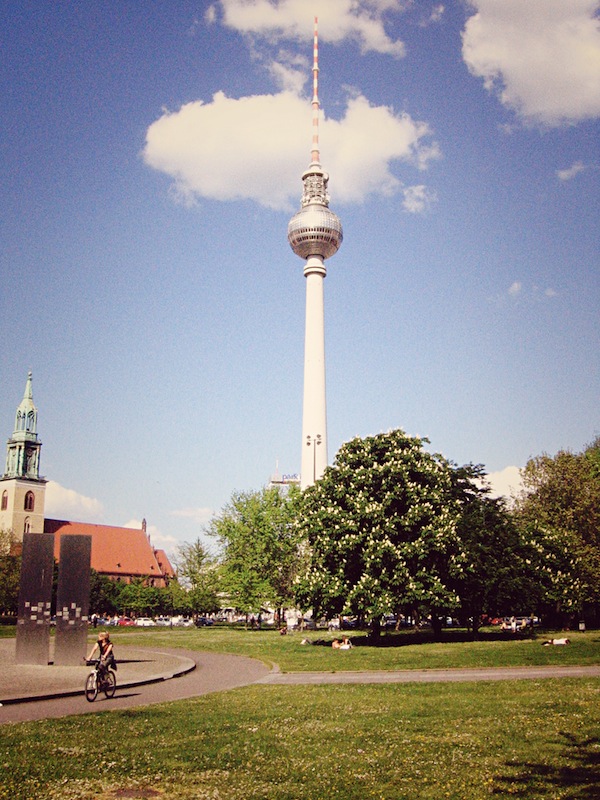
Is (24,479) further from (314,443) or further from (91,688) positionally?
(91,688)

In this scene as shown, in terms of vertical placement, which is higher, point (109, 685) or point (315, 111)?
point (315, 111)

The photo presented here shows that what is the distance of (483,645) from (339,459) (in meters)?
14.4

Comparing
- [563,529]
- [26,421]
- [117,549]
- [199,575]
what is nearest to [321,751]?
[563,529]

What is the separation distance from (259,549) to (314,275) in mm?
50850

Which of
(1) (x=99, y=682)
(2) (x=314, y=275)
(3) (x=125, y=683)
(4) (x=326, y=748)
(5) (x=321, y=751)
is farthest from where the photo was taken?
(2) (x=314, y=275)

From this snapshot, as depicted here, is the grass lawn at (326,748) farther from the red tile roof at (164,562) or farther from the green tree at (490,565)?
the red tile roof at (164,562)

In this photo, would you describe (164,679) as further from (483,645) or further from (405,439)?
(405,439)

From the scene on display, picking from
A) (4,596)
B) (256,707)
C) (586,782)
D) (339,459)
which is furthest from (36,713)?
(4,596)

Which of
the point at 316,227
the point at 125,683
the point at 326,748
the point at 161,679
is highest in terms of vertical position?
the point at 316,227

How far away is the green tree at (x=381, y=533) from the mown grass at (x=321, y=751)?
23655mm

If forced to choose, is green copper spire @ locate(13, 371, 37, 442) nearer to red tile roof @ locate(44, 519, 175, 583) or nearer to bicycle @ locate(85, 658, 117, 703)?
red tile roof @ locate(44, 519, 175, 583)

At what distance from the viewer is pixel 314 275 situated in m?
116

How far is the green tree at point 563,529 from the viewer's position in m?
54.5

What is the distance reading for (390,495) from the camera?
44.3m
